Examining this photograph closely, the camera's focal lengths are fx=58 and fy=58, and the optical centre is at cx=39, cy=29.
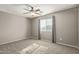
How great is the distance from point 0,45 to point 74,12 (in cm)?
323

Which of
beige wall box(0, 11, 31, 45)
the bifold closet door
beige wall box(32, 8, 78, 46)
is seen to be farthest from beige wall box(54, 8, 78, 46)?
beige wall box(0, 11, 31, 45)

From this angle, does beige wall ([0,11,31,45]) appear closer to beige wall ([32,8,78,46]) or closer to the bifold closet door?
the bifold closet door

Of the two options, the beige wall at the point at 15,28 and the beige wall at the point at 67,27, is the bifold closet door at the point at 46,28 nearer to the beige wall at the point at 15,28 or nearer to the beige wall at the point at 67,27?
the beige wall at the point at 67,27

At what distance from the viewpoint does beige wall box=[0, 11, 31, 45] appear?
7.34ft

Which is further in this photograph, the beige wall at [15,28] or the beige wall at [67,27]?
the beige wall at [67,27]

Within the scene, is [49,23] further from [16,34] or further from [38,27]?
[16,34]

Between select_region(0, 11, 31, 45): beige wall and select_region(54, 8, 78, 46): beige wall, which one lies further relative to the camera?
select_region(54, 8, 78, 46): beige wall

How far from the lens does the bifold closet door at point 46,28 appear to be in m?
2.27

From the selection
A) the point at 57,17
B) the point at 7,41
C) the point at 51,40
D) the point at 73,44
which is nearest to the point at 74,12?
the point at 57,17

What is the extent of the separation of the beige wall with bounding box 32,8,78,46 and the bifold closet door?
36 cm

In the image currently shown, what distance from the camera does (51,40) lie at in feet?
8.06

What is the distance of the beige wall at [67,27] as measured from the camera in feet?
7.91

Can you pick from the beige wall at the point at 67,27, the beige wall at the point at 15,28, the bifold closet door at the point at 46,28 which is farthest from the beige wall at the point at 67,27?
the beige wall at the point at 15,28

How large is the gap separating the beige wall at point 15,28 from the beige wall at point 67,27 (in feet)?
4.14
